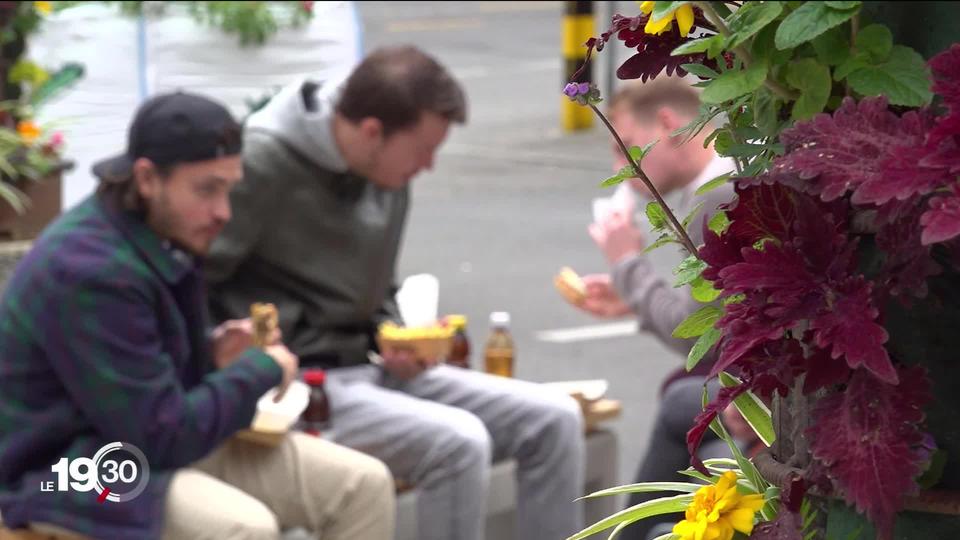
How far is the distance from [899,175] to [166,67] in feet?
15.1

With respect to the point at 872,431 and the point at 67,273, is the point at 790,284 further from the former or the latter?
the point at 67,273

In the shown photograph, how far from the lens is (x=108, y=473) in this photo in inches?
113

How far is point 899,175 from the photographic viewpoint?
3.33 ft

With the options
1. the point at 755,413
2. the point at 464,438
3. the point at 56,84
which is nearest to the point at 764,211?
the point at 755,413

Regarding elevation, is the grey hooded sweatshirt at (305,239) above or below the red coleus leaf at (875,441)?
below

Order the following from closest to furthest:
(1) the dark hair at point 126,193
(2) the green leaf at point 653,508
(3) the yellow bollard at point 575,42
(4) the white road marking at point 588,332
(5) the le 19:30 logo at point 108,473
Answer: (2) the green leaf at point 653,508, (5) the le 19:30 logo at point 108,473, (1) the dark hair at point 126,193, (4) the white road marking at point 588,332, (3) the yellow bollard at point 575,42

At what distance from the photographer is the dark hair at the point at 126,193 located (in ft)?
10.1

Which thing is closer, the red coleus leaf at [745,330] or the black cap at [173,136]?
the red coleus leaf at [745,330]

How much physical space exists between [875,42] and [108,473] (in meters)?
2.10

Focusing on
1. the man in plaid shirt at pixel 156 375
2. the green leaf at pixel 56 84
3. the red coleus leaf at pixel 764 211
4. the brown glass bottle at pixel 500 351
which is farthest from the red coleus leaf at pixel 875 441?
the green leaf at pixel 56 84

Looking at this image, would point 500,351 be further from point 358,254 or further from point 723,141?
point 723,141

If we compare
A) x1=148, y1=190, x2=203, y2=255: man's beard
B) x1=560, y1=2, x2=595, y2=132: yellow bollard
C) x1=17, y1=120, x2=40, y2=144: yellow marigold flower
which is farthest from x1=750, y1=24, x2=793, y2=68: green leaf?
x1=560, y1=2, x2=595, y2=132: yellow bollard

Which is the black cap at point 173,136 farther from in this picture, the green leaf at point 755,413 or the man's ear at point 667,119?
the green leaf at point 755,413

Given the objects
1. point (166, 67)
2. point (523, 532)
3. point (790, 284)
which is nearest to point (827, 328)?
point (790, 284)
